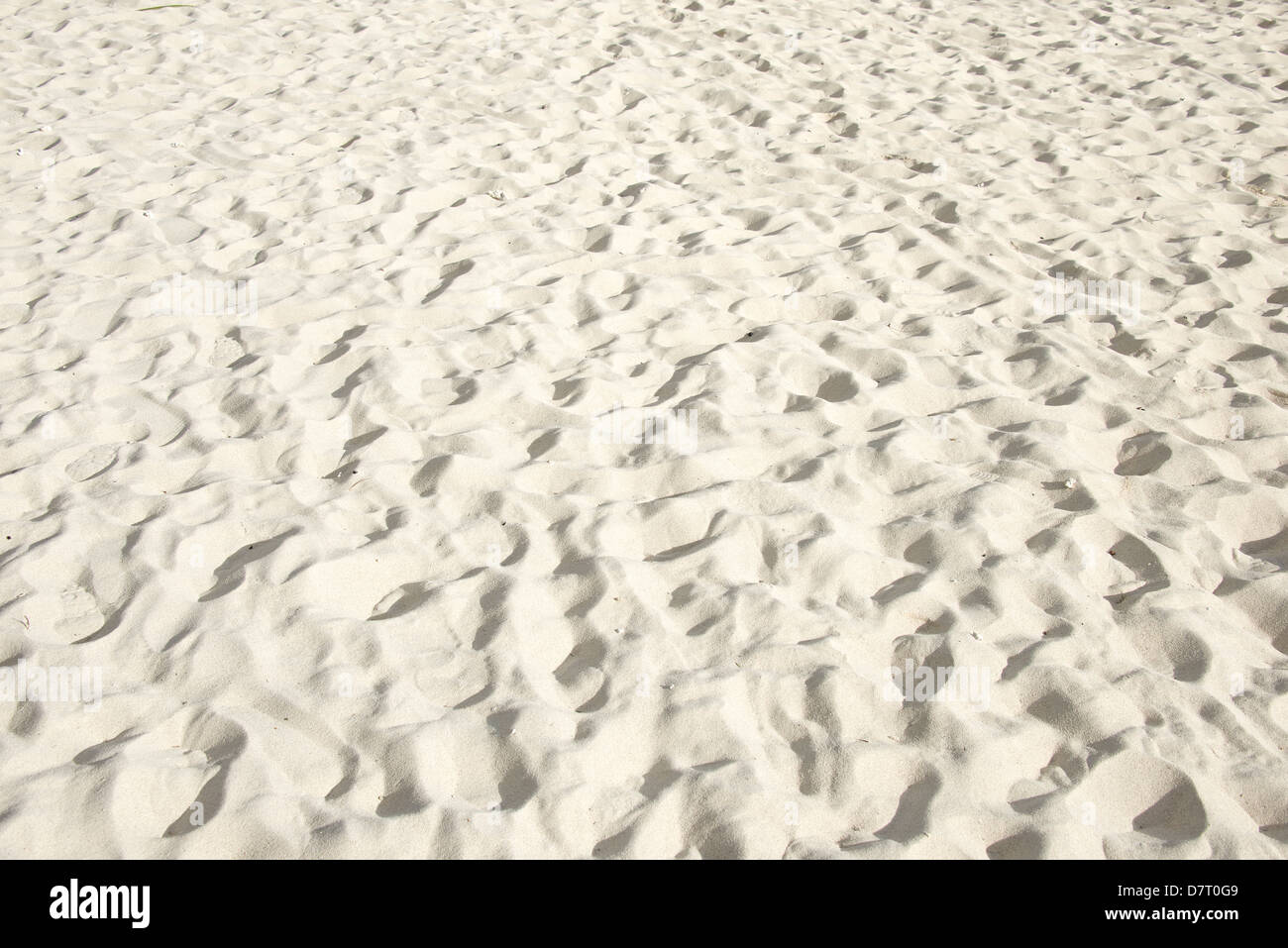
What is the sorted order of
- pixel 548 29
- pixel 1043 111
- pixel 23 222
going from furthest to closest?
pixel 548 29 → pixel 1043 111 → pixel 23 222

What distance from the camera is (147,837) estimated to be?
220cm

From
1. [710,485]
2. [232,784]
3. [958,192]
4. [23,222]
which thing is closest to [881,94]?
[958,192]

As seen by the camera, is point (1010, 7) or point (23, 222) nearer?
point (23, 222)

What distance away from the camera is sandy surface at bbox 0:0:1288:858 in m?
2.38

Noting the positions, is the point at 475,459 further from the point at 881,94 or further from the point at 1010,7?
the point at 1010,7

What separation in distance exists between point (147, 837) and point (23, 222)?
3790 millimetres

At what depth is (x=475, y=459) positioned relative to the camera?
10.9 ft

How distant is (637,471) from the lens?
11.0ft

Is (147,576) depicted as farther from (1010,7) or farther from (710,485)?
(1010,7)

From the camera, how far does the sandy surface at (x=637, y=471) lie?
93.9 inches

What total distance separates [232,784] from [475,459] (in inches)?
53.6
